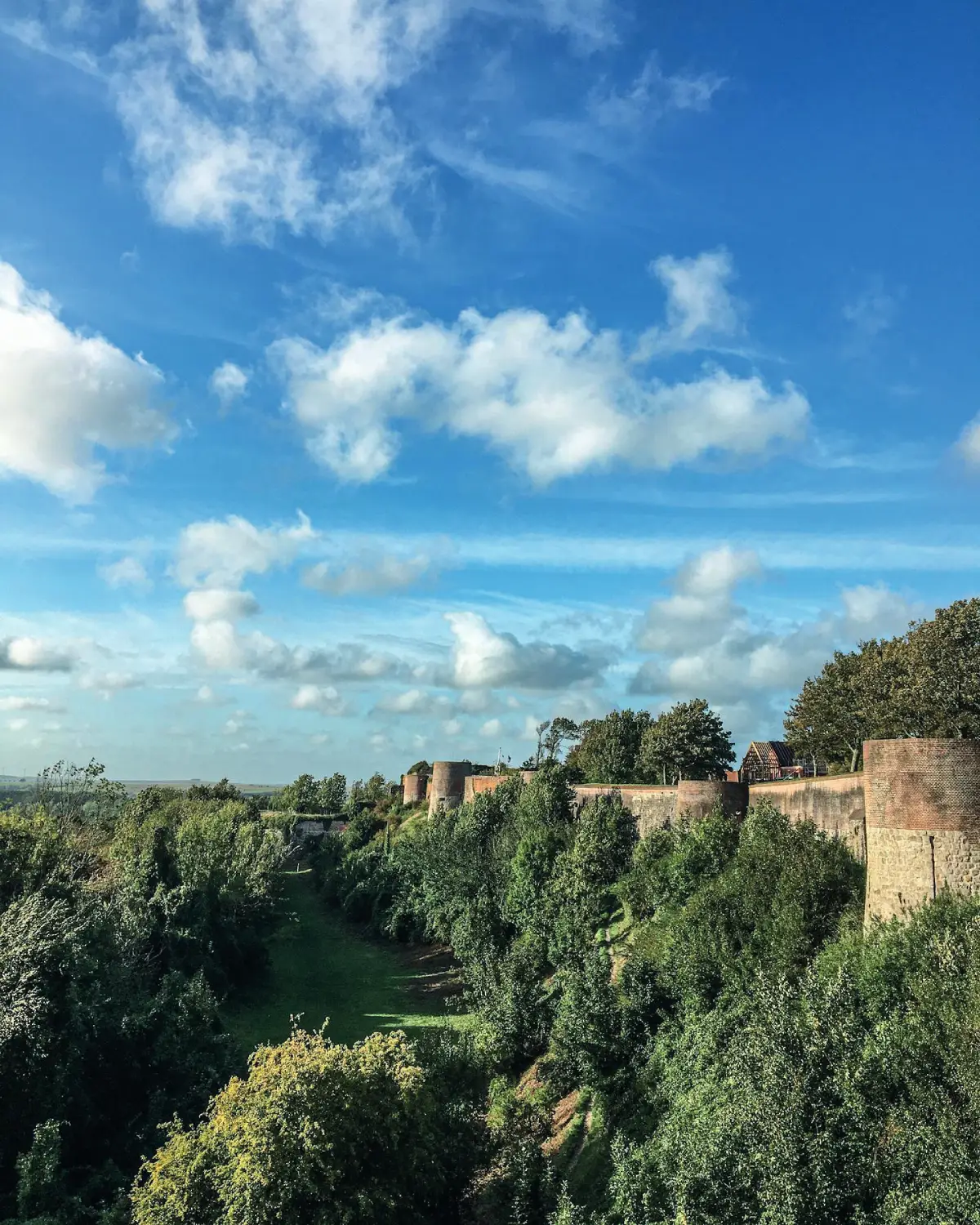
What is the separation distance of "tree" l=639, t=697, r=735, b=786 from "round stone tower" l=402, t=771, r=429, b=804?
26911 mm

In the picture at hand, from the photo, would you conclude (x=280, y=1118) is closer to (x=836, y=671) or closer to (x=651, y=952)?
(x=651, y=952)

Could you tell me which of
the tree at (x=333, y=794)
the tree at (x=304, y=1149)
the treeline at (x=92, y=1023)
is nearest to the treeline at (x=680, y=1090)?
the tree at (x=304, y=1149)

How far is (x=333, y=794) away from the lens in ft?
377

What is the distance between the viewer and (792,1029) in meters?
17.0

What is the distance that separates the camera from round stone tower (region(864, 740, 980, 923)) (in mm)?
19828

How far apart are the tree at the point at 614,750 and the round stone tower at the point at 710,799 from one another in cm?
2527

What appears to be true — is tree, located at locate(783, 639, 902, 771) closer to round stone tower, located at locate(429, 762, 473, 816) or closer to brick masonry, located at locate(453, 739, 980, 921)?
brick masonry, located at locate(453, 739, 980, 921)

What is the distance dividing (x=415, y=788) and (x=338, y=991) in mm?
37246

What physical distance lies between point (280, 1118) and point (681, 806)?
25107mm

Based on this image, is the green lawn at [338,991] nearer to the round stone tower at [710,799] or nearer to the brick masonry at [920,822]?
the round stone tower at [710,799]

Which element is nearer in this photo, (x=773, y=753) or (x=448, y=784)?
(x=448, y=784)

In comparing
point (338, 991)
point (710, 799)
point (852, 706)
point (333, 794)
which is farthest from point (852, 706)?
point (333, 794)

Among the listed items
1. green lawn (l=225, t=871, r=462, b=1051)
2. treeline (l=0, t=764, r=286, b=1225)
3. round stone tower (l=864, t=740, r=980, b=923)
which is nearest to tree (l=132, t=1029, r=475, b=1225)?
treeline (l=0, t=764, r=286, b=1225)

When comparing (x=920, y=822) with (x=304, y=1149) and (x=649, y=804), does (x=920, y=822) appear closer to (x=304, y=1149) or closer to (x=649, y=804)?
→ (x=304, y=1149)
